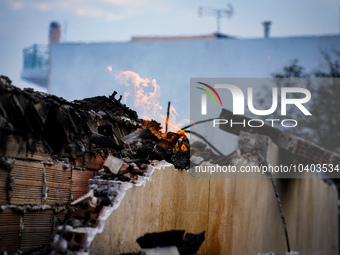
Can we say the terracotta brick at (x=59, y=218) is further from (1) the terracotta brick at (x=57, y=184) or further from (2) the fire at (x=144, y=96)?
(2) the fire at (x=144, y=96)

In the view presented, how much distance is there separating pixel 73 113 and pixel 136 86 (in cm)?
547

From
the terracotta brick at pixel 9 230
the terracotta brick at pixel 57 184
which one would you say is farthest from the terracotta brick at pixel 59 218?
the terracotta brick at pixel 9 230

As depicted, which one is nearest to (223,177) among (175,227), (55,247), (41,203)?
(175,227)

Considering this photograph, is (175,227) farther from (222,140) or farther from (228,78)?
(228,78)

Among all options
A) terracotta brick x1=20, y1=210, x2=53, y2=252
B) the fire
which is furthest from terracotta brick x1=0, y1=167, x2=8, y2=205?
the fire

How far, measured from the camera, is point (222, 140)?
1644 centimetres

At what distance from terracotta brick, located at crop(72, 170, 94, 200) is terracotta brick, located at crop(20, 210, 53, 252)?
0.49 metres

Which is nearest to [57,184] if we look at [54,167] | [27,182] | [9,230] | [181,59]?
[54,167]

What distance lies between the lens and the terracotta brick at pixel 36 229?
439cm

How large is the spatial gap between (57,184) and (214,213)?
2.46 metres

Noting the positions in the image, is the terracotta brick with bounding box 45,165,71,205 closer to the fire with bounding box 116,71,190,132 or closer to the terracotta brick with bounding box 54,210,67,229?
the terracotta brick with bounding box 54,210,67,229

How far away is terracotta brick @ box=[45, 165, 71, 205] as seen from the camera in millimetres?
4738

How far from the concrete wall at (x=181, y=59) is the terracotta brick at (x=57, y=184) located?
1130 centimetres

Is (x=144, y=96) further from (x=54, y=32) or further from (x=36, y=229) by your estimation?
(x=54, y=32)
